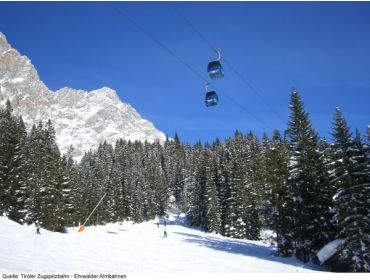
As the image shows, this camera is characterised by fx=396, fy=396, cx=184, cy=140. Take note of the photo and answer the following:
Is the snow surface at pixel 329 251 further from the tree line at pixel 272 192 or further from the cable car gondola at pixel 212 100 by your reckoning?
the cable car gondola at pixel 212 100

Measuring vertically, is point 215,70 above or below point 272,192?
above

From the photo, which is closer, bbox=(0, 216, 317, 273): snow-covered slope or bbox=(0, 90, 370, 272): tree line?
bbox=(0, 216, 317, 273): snow-covered slope

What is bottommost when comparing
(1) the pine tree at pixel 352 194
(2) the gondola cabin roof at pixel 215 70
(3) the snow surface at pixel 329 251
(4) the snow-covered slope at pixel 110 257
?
(4) the snow-covered slope at pixel 110 257

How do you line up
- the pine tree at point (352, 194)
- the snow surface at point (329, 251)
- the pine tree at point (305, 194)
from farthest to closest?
the pine tree at point (305, 194) → the snow surface at point (329, 251) → the pine tree at point (352, 194)

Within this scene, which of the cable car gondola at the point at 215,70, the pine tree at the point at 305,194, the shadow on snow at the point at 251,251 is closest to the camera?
the cable car gondola at the point at 215,70

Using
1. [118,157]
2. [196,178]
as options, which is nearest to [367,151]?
[196,178]

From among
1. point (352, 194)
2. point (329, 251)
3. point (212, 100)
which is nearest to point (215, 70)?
point (212, 100)

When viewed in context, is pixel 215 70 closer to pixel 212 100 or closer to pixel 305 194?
pixel 212 100

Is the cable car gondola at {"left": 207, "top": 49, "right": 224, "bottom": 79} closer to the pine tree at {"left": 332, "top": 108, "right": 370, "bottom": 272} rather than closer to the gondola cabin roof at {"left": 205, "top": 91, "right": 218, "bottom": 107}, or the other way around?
the gondola cabin roof at {"left": 205, "top": 91, "right": 218, "bottom": 107}

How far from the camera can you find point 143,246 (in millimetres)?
43188

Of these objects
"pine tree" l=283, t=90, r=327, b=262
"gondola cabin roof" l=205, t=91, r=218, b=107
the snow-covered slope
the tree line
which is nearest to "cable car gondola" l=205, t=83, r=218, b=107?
"gondola cabin roof" l=205, t=91, r=218, b=107

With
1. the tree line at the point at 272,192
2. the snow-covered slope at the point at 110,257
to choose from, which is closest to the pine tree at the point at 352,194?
the tree line at the point at 272,192

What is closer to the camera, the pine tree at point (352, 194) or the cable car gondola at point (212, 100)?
the cable car gondola at point (212, 100)

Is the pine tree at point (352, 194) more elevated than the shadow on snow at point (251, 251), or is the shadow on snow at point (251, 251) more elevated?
the pine tree at point (352, 194)
